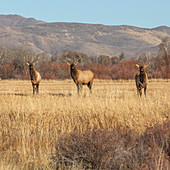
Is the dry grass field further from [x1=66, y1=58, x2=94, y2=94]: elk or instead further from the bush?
[x1=66, y1=58, x2=94, y2=94]: elk

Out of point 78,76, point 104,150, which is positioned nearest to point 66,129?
point 104,150

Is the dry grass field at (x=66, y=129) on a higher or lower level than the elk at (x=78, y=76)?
lower

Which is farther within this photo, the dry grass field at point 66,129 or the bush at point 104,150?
the dry grass field at point 66,129

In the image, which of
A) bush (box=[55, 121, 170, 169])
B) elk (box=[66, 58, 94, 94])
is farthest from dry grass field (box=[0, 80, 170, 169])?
elk (box=[66, 58, 94, 94])

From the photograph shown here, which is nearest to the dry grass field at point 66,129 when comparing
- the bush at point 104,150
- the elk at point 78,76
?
the bush at point 104,150

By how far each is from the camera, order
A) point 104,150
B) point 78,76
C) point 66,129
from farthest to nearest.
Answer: point 78,76 → point 66,129 → point 104,150

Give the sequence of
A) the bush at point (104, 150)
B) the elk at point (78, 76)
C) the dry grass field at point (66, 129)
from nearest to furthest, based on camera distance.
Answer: the bush at point (104, 150)
the dry grass field at point (66, 129)
the elk at point (78, 76)

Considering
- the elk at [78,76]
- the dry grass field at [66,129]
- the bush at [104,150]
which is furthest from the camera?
the elk at [78,76]

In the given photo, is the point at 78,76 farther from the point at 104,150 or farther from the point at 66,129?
the point at 104,150

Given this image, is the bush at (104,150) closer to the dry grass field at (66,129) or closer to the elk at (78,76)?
the dry grass field at (66,129)

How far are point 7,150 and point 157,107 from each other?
4788 mm

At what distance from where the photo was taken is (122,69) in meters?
42.4

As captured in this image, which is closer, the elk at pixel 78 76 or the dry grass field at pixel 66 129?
the dry grass field at pixel 66 129

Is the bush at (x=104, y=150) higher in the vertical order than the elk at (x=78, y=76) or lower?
lower
